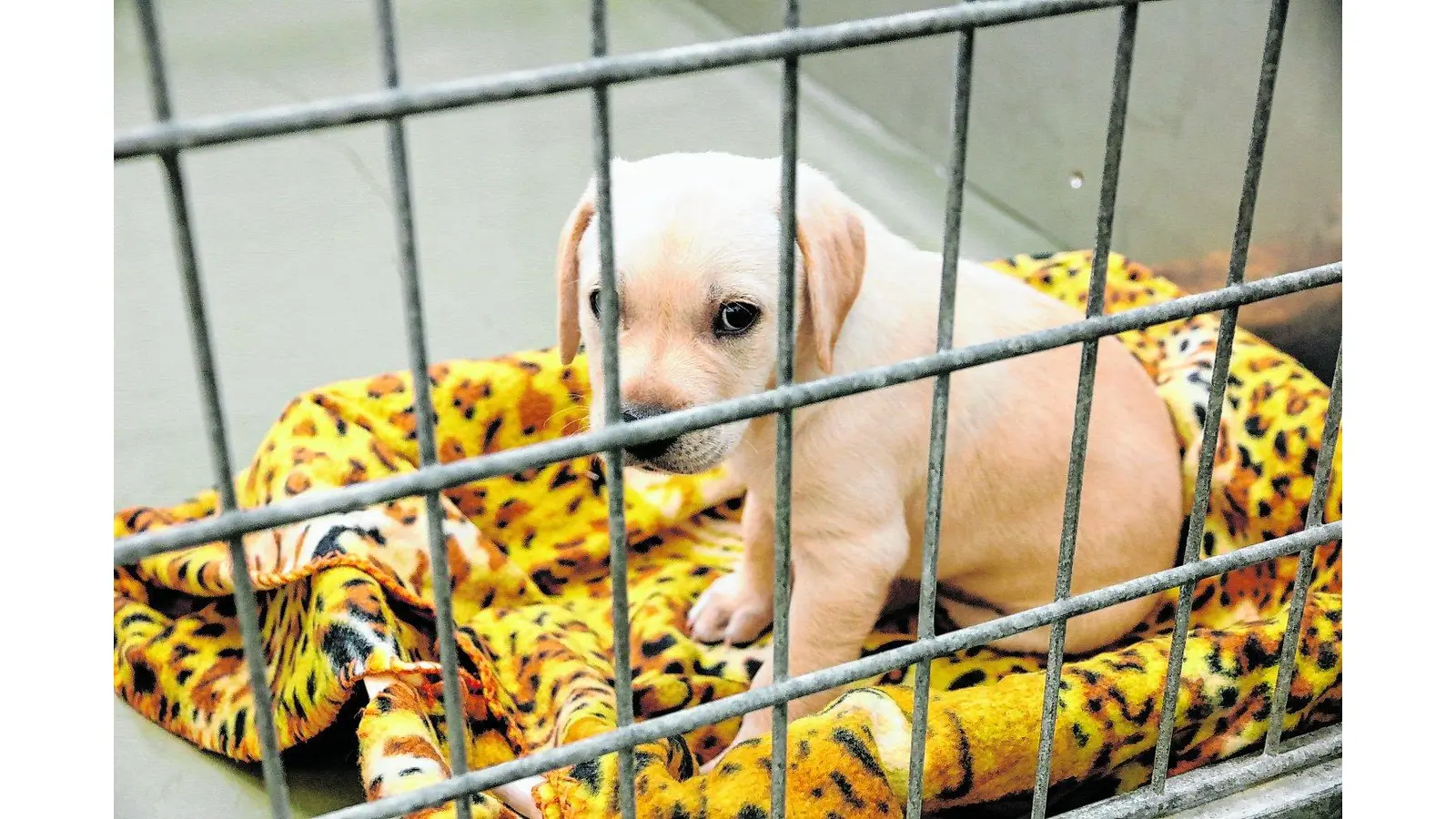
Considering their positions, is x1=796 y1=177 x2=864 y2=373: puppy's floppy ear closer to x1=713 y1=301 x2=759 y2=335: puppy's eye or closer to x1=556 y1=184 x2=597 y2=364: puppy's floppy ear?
x1=713 y1=301 x2=759 y2=335: puppy's eye

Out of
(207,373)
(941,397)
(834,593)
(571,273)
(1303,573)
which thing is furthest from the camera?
(834,593)

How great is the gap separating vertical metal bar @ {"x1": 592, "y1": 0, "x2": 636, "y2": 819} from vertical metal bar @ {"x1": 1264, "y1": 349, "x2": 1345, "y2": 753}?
0.69 m

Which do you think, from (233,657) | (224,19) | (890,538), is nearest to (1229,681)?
(890,538)

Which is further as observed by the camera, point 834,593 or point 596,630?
point 596,630

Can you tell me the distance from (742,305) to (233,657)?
939 millimetres

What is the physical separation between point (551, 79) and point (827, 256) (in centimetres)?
74

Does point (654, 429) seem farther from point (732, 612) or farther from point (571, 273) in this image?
point (732, 612)

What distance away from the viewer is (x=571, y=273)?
161 centimetres

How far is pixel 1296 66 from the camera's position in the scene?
2.19m

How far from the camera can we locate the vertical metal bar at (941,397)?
93 cm

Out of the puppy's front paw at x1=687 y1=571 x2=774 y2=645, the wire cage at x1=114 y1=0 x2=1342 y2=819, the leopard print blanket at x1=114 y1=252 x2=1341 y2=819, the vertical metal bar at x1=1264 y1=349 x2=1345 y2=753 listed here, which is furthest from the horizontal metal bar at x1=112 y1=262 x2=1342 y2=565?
the puppy's front paw at x1=687 y1=571 x2=774 y2=645

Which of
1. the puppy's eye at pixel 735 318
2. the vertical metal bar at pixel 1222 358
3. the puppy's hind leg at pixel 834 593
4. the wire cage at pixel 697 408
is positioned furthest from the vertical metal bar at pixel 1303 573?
the puppy's eye at pixel 735 318

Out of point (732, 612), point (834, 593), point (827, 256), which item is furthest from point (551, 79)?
point (732, 612)

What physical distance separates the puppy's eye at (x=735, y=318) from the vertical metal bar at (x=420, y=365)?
0.64 metres
